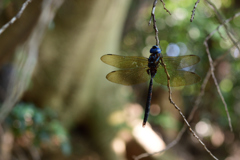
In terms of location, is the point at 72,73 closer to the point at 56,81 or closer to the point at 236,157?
the point at 56,81

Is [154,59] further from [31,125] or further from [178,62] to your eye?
[31,125]

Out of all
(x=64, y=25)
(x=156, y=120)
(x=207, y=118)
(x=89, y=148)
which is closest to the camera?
(x=64, y=25)

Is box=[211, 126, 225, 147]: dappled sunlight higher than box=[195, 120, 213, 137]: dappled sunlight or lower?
lower

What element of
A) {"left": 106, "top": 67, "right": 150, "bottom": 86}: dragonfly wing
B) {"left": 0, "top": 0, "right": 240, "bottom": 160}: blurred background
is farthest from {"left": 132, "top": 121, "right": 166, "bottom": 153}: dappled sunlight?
{"left": 106, "top": 67, "right": 150, "bottom": 86}: dragonfly wing

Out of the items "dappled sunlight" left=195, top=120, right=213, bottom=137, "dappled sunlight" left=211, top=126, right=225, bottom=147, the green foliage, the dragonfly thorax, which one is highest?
the dragonfly thorax

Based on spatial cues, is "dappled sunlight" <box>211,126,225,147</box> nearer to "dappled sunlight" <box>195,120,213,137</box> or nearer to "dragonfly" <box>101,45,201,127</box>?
"dappled sunlight" <box>195,120,213,137</box>

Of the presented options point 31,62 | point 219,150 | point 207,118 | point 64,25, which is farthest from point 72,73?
point 219,150
